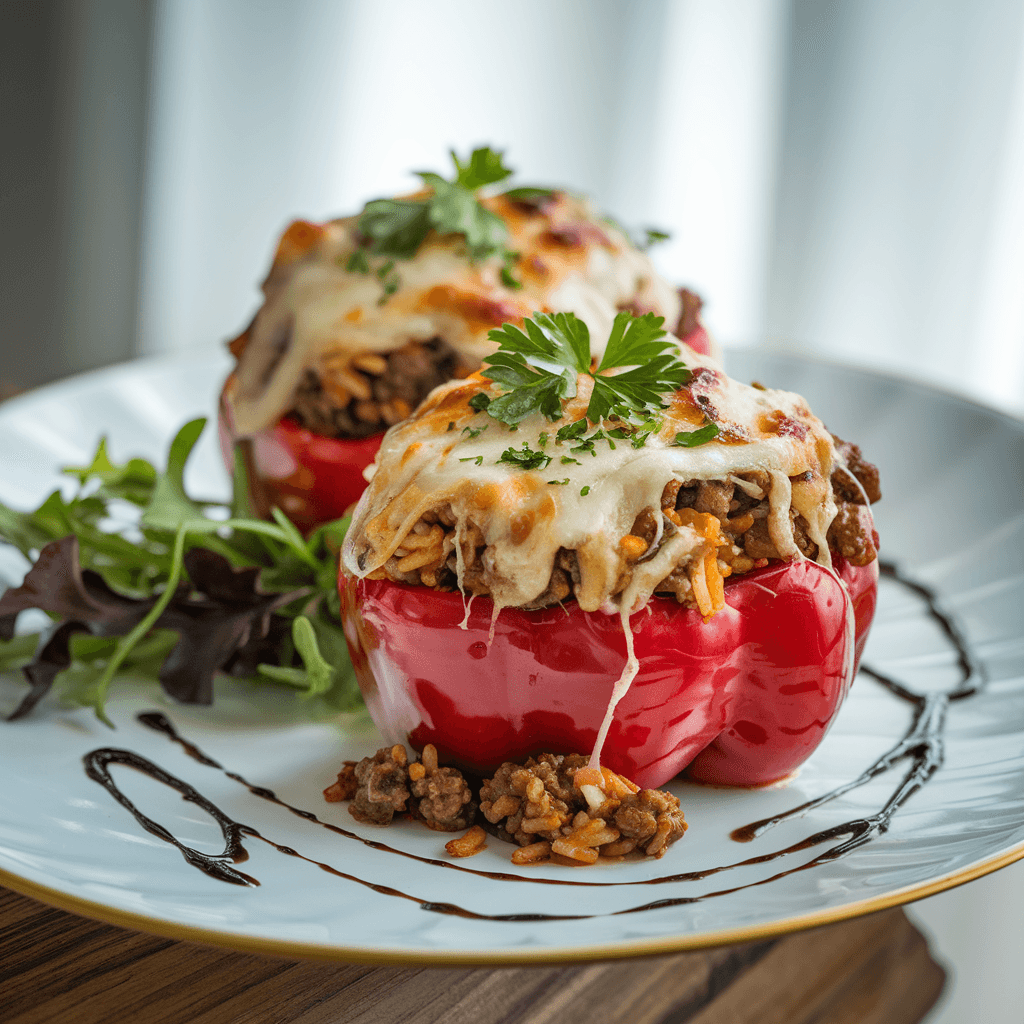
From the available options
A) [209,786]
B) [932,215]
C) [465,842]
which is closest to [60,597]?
[209,786]

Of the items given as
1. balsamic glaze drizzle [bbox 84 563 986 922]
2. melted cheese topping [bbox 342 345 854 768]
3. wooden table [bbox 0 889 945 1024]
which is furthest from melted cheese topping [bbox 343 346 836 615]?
wooden table [bbox 0 889 945 1024]

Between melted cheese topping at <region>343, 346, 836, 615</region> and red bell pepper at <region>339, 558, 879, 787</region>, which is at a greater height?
melted cheese topping at <region>343, 346, 836, 615</region>

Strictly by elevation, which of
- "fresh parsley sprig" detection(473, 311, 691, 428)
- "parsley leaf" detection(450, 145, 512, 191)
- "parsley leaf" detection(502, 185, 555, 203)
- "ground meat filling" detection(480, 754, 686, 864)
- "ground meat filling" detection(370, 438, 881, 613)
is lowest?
"ground meat filling" detection(480, 754, 686, 864)

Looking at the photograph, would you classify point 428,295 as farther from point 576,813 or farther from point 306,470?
point 576,813

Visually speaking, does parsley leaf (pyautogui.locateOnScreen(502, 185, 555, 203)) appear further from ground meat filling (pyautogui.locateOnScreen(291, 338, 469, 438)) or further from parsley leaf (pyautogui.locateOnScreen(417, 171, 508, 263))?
ground meat filling (pyautogui.locateOnScreen(291, 338, 469, 438))

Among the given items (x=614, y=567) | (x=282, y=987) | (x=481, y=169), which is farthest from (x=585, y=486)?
(x=481, y=169)

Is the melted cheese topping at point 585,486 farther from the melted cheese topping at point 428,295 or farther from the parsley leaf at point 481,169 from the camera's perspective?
the parsley leaf at point 481,169
